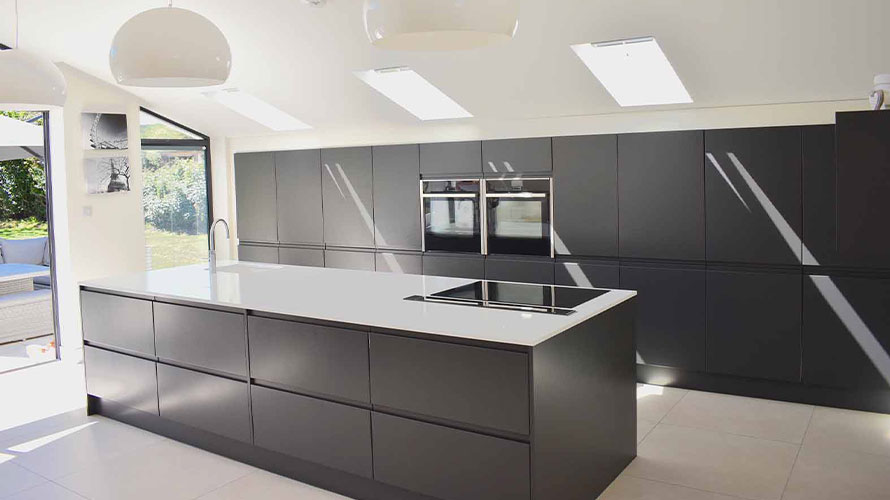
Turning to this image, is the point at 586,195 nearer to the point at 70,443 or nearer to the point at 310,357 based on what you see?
the point at 310,357

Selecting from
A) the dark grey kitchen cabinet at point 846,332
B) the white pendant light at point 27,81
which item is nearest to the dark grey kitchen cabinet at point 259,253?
the white pendant light at point 27,81

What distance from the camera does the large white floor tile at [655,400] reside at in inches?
178

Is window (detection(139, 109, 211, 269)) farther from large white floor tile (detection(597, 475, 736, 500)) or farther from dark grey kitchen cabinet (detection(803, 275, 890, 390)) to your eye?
dark grey kitchen cabinet (detection(803, 275, 890, 390))

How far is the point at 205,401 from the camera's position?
393cm

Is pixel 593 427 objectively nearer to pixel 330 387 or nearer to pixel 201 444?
pixel 330 387

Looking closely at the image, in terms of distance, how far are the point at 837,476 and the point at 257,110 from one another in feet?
19.2

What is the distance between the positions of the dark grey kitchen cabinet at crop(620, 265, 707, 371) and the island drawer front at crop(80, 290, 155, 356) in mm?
3071

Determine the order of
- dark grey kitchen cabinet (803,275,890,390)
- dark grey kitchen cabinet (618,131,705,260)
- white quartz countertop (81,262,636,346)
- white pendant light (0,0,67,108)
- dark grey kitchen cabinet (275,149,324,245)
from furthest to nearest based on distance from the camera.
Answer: dark grey kitchen cabinet (275,149,324,245), dark grey kitchen cabinet (618,131,705,260), dark grey kitchen cabinet (803,275,890,390), white pendant light (0,0,67,108), white quartz countertop (81,262,636,346)

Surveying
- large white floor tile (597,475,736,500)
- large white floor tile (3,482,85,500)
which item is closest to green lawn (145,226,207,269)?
large white floor tile (3,482,85,500)

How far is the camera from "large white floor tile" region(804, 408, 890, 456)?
3.92 meters

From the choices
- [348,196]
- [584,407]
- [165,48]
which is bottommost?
[584,407]

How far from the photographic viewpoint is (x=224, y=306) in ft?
12.3

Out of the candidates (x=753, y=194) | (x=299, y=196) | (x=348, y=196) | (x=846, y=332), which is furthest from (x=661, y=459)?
(x=299, y=196)

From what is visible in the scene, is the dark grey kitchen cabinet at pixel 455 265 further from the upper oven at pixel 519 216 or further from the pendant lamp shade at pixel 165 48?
the pendant lamp shade at pixel 165 48
